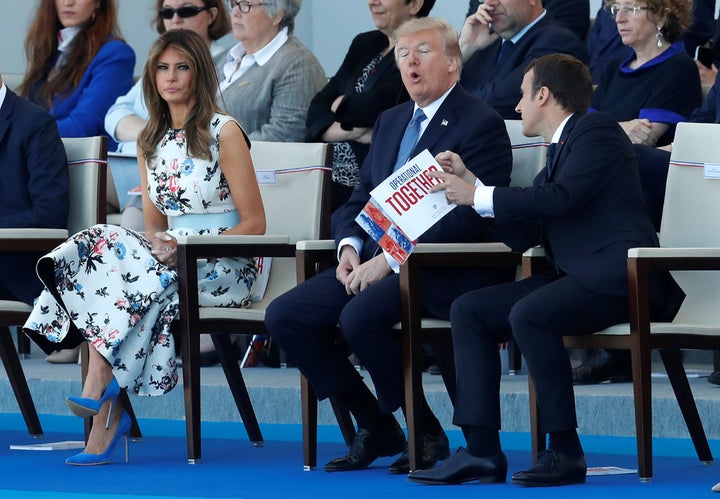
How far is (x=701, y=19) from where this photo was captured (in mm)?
5375

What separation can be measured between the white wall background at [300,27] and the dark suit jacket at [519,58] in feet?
10.4

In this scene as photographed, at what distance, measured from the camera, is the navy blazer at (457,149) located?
3.78 metres

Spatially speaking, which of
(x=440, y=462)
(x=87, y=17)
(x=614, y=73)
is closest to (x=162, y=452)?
(x=440, y=462)

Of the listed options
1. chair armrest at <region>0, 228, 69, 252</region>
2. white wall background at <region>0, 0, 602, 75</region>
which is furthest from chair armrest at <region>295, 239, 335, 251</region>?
white wall background at <region>0, 0, 602, 75</region>

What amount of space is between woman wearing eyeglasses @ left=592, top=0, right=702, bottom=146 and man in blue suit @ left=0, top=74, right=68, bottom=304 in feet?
5.88

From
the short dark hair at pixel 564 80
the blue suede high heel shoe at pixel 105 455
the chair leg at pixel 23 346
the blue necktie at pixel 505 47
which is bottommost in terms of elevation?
the chair leg at pixel 23 346

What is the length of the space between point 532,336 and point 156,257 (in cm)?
119

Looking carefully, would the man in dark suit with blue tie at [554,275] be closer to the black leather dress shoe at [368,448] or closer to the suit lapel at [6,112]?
the black leather dress shoe at [368,448]

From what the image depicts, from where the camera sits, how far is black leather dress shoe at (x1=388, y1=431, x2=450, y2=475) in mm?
3629

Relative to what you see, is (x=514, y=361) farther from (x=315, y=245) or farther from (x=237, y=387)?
(x=315, y=245)

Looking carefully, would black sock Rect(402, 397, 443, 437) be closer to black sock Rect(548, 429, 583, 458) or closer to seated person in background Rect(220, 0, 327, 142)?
black sock Rect(548, 429, 583, 458)

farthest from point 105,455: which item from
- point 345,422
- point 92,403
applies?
point 345,422

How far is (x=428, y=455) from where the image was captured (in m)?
3.67

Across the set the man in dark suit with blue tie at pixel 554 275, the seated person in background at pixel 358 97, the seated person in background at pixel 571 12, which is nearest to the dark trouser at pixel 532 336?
the man in dark suit with blue tie at pixel 554 275
